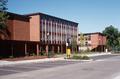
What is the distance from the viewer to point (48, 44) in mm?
69312

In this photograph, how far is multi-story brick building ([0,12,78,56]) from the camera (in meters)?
53.0

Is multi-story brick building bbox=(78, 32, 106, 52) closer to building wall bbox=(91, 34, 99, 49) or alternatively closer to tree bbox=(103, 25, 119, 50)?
building wall bbox=(91, 34, 99, 49)

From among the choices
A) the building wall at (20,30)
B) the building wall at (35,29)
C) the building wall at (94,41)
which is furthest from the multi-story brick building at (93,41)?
the building wall at (20,30)

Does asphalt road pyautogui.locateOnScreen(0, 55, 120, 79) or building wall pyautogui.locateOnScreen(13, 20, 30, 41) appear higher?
building wall pyautogui.locateOnScreen(13, 20, 30, 41)

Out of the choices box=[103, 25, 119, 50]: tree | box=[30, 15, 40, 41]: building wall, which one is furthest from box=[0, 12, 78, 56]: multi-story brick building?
box=[103, 25, 119, 50]: tree

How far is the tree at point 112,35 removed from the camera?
115m

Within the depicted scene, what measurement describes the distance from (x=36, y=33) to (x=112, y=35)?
57714 millimetres

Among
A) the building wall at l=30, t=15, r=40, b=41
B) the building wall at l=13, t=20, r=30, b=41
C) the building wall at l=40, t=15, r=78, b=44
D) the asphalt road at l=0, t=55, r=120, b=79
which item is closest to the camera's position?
the asphalt road at l=0, t=55, r=120, b=79

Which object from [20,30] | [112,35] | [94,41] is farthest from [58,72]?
[112,35]

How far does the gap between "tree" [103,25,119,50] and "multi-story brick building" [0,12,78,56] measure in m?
32.0

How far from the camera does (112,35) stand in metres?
115

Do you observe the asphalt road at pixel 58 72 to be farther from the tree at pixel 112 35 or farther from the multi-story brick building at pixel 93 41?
the tree at pixel 112 35

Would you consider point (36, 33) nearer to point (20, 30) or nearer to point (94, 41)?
point (20, 30)

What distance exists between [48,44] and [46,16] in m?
7.48
